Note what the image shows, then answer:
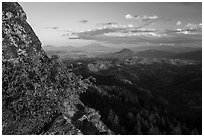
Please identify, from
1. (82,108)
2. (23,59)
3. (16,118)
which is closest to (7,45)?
(23,59)

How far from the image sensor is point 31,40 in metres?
48.0

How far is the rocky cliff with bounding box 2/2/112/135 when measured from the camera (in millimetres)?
39688

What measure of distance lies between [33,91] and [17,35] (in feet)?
36.1

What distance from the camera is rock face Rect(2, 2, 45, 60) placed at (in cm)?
4325

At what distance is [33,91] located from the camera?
42.1 metres

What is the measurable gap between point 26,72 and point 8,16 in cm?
1126

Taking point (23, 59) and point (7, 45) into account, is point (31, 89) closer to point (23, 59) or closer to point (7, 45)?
point (23, 59)

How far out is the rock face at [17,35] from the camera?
43250mm

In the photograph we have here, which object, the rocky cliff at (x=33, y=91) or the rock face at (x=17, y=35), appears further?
the rock face at (x=17, y=35)

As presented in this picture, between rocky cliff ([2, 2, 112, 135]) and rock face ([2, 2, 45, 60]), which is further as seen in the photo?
rock face ([2, 2, 45, 60])

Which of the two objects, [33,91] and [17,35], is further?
[17,35]

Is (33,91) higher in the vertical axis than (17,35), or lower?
lower

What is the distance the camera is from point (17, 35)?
45.7 m

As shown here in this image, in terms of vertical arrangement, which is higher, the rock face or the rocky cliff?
the rock face
